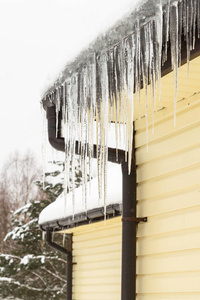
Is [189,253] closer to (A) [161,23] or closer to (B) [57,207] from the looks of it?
(A) [161,23]

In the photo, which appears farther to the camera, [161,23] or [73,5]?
[73,5]

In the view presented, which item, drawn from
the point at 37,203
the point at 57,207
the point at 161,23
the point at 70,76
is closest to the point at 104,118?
the point at 70,76

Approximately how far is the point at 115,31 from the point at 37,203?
12533 mm

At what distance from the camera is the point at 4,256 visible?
49.2 feet

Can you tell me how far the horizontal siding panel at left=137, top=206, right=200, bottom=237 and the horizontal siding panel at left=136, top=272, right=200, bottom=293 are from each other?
0.31 m

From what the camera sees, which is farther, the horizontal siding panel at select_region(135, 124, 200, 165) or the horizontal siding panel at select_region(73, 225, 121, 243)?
the horizontal siding panel at select_region(73, 225, 121, 243)

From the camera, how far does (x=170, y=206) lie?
3.83 m

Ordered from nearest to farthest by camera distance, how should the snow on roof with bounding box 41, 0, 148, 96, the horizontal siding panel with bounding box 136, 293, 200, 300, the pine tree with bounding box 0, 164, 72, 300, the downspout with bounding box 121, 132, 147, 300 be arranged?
the snow on roof with bounding box 41, 0, 148, 96 → the horizontal siding panel with bounding box 136, 293, 200, 300 → the downspout with bounding box 121, 132, 147, 300 → the pine tree with bounding box 0, 164, 72, 300

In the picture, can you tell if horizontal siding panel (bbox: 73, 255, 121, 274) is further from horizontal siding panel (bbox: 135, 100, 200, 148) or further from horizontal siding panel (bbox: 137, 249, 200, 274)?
horizontal siding panel (bbox: 135, 100, 200, 148)

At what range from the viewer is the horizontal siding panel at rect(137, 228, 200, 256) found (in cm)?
354

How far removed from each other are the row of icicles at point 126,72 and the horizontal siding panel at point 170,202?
22.3 inches

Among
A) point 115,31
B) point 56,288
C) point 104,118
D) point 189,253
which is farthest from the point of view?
point 56,288

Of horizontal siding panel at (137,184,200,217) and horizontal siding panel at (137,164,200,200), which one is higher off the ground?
horizontal siding panel at (137,164,200,200)

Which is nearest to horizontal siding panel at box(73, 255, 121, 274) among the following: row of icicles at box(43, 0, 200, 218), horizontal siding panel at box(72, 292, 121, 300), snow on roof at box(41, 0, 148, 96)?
horizontal siding panel at box(72, 292, 121, 300)
